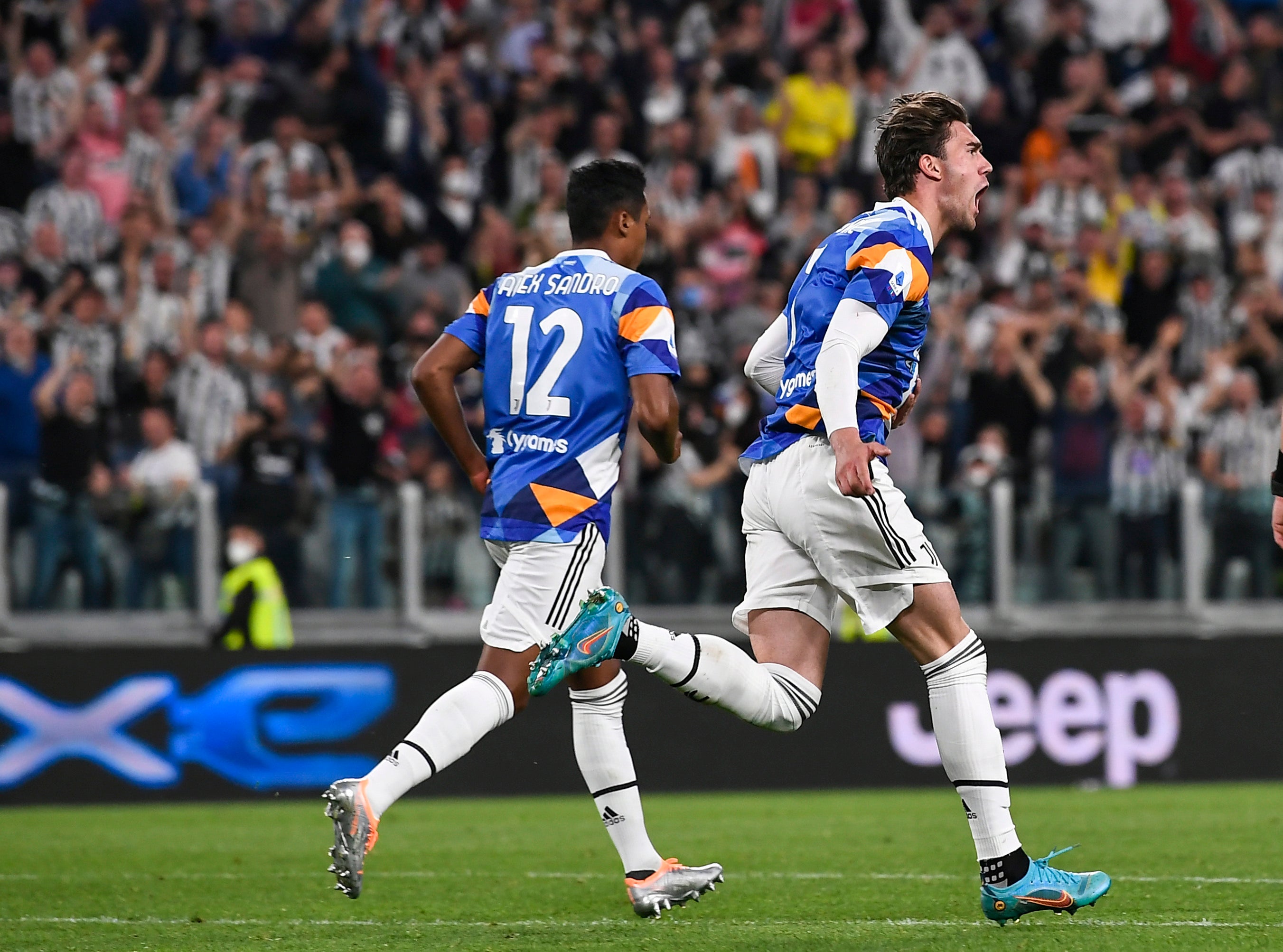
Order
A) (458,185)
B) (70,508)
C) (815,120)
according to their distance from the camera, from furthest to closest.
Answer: (815,120)
(458,185)
(70,508)

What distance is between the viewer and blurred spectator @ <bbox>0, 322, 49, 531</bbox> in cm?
1133

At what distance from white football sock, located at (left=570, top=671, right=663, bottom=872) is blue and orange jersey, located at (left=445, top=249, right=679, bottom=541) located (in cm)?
54

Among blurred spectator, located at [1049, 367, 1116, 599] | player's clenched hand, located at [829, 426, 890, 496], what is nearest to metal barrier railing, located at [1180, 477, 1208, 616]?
blurred spectator, located at [1049, 367, 1116, 599]

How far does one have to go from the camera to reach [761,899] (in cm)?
616

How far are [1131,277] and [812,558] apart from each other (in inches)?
399

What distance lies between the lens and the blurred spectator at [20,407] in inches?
446

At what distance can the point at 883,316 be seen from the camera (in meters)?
5.03

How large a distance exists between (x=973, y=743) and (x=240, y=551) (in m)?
7.09

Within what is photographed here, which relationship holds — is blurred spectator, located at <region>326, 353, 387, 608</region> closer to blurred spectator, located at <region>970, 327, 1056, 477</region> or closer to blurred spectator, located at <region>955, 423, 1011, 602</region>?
blurred spectator, located at <region>955, 423, 1011, 602</region>

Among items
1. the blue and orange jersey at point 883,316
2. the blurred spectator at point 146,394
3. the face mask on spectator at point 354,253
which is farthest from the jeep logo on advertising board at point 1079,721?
the blue and orange jersey at point 883,316

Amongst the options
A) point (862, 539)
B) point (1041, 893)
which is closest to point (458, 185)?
point (862, 539)

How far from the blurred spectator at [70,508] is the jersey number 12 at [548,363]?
616 centimetres

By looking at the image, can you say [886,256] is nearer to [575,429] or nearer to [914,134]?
[914,134]

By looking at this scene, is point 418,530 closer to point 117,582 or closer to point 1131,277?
point 117,582
